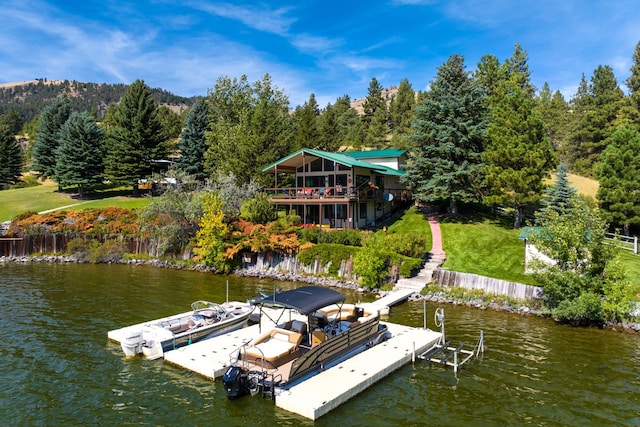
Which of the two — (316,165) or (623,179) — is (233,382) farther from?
(623,179)

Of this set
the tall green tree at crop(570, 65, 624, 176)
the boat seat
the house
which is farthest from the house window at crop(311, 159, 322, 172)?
the tall green tree at crop(570, 65, 624, 176)

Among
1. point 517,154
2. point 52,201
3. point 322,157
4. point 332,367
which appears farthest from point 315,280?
point 52,201

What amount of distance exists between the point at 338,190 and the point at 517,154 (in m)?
16.1

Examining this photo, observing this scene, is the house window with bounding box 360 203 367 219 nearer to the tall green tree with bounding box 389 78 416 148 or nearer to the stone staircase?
the stone staircase

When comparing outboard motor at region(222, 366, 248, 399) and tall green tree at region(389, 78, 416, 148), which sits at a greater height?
tall green tree at region(389, 78, 416, 148)

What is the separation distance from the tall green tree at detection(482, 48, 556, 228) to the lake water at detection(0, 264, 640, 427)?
637 inches

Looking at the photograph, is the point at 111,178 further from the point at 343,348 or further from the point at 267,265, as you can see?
the point at 343,348

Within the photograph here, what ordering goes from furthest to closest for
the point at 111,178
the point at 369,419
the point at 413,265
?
the point at 111,178, the point at 413,265, the point at 369,419

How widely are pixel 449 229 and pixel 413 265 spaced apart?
10.5 metres

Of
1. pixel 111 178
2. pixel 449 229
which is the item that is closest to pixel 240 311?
pixel 449 229

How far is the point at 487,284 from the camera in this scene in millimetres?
25422

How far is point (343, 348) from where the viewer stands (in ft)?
54.0

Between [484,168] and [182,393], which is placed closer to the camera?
[182,393]

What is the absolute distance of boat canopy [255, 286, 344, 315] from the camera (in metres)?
15.3
